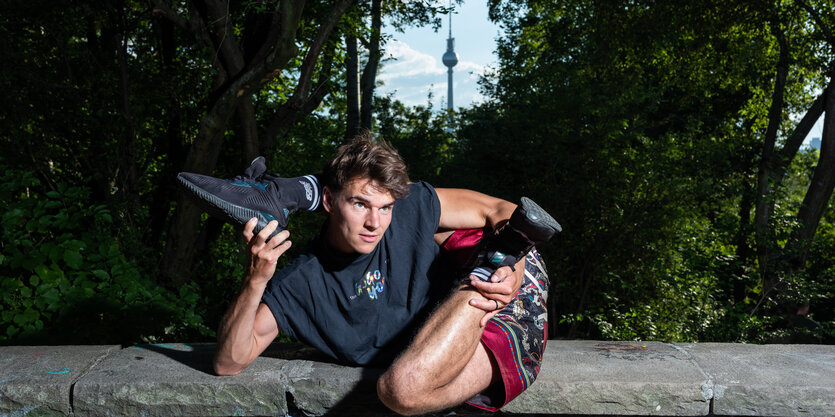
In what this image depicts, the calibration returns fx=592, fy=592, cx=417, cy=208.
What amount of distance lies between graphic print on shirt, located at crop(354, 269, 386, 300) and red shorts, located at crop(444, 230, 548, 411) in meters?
0.34

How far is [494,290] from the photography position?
7.04 feet

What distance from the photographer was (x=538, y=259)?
2.62 metres

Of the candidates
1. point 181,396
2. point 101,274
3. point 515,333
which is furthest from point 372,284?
point 101,274

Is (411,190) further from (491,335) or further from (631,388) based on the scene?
(631,388)

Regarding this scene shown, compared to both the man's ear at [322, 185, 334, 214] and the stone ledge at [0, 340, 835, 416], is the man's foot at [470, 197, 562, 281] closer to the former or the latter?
the stone ledge at [0, 340, 835, 416]

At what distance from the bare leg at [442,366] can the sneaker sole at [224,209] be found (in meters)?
0.66

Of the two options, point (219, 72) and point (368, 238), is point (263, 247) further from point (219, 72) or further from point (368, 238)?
point (219, 72)

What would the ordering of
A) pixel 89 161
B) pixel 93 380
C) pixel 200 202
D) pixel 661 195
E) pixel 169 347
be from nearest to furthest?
pixel 200 202, pixel 93 380, pixel 169 347, pixel 89 161, pixel 661 195

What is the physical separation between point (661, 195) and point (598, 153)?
901 mm

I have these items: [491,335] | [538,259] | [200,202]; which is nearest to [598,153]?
[538,259]

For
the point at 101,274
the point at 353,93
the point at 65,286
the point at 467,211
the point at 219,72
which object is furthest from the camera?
the point at 353,93

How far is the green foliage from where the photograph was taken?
3.39 metres

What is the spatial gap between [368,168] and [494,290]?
0.68 m

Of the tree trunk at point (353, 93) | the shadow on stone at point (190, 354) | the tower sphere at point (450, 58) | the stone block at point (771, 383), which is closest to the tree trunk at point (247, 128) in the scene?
the shadow on stone at point (190, 354)
